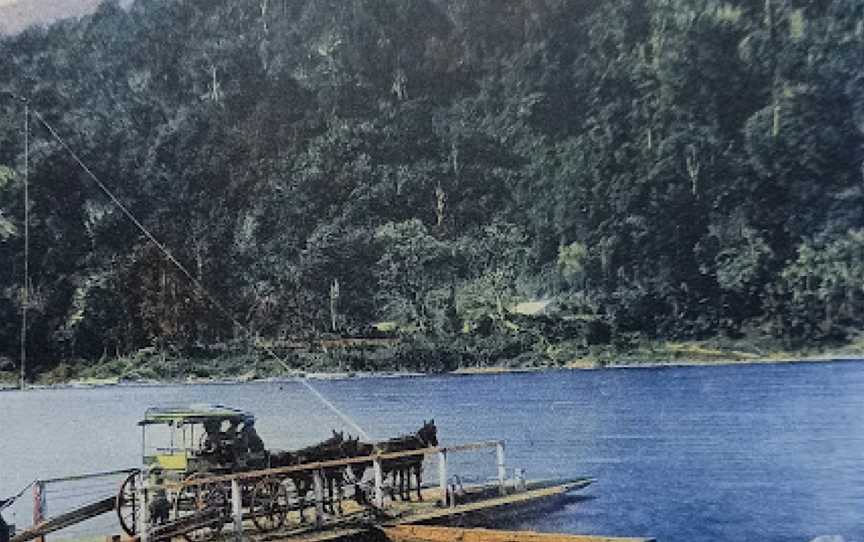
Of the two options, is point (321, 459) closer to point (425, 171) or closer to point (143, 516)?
point (143, 516)

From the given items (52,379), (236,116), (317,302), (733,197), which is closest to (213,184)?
(236,116)

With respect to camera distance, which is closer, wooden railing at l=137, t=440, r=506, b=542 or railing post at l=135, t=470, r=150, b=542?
railing post at l=135, t=470, r=150, b=542

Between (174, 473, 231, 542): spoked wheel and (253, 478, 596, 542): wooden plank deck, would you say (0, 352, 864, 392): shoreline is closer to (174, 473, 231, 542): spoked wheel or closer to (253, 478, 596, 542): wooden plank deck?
(174, 473, 231, 542): spoked wheel

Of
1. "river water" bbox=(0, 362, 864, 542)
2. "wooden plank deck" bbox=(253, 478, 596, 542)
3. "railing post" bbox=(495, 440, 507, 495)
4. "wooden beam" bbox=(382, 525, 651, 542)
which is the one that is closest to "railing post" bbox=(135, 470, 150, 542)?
"wooden plank deck" bbox=(253, 478, 596, 542)

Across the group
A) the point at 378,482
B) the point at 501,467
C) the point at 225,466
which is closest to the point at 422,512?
the point at 378,482

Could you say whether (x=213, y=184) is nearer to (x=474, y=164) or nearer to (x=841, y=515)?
(x=474, y=164)

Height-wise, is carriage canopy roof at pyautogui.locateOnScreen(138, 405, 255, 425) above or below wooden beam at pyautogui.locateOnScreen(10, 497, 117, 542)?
above

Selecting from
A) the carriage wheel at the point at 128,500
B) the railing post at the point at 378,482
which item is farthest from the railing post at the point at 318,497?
the carriage wheel at the point at 128,500
